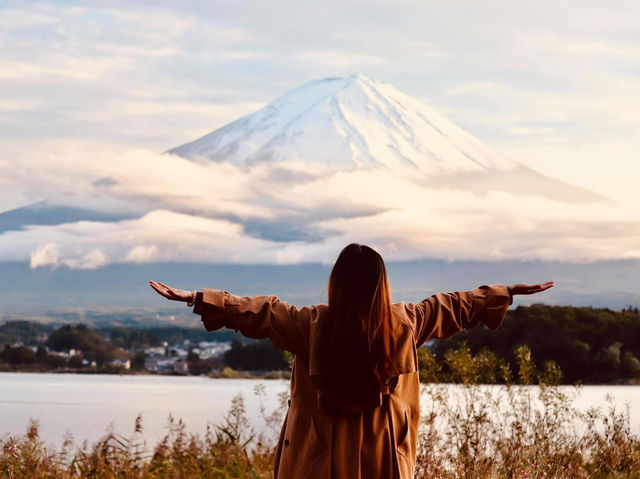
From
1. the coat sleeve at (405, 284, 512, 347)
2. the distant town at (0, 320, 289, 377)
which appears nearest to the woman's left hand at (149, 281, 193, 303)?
the coat sleeve at (405, 284, 512, 347)

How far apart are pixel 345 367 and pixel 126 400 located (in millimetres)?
17302

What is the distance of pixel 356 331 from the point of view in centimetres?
402

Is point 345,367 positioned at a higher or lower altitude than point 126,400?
higher

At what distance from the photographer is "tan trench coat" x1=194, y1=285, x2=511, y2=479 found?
416 cm

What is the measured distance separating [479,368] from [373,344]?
4.27 meters

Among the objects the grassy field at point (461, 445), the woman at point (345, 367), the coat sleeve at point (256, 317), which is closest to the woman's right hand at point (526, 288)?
the woman at point (345, 367)

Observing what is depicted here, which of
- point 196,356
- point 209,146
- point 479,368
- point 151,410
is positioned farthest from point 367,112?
point 479,368

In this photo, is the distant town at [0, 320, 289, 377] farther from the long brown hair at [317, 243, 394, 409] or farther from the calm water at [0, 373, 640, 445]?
the long brown hair at [317, 243, 394, 409]

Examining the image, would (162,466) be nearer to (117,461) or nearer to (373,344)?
(117,461)

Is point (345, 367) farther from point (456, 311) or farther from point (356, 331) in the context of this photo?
point (456, 311)

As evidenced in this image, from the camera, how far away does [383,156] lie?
112938 mm

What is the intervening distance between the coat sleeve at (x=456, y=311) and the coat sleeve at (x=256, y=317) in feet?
1.85

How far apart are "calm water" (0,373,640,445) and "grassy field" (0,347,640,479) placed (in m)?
0.55

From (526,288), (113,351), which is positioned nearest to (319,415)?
(526,288)
